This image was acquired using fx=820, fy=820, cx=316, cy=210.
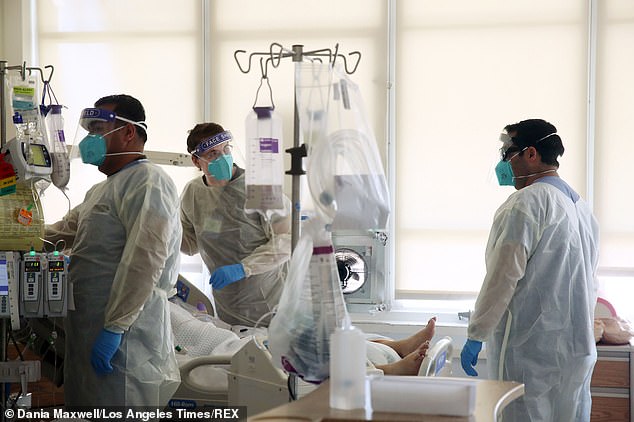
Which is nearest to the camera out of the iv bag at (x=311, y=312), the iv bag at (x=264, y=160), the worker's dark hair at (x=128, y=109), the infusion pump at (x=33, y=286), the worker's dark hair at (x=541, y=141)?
the iv bag at (x=311, y=312)

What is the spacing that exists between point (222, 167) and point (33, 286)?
1.21 m

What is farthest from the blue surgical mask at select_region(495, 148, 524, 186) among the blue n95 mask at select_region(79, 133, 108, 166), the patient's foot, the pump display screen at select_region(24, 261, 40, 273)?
the pump display screen at select_region(24, 261, 40, 273)

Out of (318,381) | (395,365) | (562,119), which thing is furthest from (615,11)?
(318,381)

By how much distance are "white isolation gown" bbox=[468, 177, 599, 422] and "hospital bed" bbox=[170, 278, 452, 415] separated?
0.29m

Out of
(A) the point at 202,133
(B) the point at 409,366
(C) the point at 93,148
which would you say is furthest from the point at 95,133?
(B) the point at 409,366

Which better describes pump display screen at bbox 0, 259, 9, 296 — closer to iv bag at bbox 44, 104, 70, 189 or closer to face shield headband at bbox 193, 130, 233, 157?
iv bag at bbox 44, 104, 70, 189

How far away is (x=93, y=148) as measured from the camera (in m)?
2.98

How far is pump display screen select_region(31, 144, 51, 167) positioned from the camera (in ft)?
10.3

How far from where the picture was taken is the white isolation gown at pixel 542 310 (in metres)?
3.10

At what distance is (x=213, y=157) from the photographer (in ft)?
13.0

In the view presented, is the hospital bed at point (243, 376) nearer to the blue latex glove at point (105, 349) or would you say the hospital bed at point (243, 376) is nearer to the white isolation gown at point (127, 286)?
the white isolation gown at point (127, 286)

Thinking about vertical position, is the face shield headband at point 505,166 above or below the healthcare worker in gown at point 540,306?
above

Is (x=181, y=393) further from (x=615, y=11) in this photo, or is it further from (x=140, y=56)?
(x=615, y=11)

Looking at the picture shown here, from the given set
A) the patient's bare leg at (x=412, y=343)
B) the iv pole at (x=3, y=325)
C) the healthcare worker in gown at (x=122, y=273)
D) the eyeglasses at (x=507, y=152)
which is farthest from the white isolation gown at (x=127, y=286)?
the eyeglasses at (x=507, y=152)
